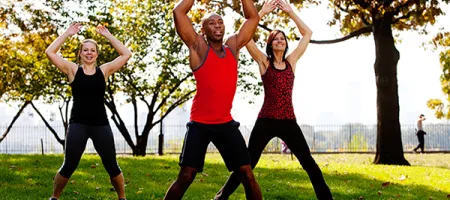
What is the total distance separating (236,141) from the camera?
646 centimetres

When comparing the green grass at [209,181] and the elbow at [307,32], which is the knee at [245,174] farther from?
the green grass at [209,181]

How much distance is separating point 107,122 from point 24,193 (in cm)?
355

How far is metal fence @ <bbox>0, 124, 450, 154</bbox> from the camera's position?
1609 inches

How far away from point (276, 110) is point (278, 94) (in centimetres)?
18

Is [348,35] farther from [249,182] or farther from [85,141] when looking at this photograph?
[249,182]

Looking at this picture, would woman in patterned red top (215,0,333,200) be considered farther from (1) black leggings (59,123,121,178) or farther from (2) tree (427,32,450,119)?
(2) tree (427,32,450,119)

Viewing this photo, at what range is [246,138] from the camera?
42.4m

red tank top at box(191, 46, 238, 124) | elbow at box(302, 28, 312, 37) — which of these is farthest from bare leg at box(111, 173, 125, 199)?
elbow at box(302, 28, 312, 37)

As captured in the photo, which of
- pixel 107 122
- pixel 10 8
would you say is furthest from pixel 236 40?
pixel 10 8

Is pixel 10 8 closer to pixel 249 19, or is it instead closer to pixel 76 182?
pixel 76 182

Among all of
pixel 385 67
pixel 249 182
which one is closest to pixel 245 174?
pixel 249 182

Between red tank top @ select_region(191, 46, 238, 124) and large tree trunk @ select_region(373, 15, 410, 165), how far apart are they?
51.1 ft

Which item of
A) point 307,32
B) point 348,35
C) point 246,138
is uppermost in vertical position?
point 348,35

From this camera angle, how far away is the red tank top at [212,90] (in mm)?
6375
